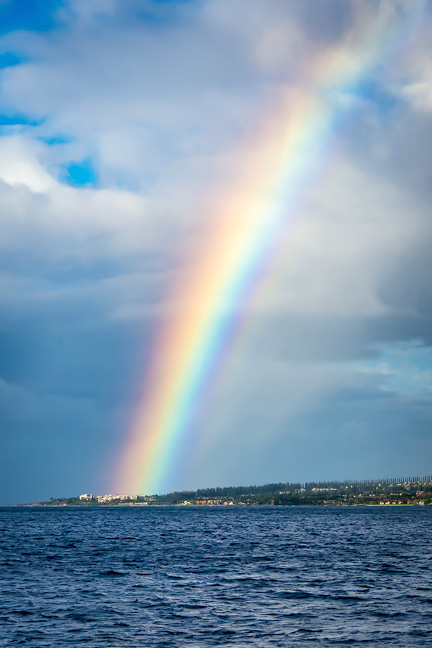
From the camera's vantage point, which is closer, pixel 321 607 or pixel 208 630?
pixel 208 630

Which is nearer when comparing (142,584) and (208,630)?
(208,630)

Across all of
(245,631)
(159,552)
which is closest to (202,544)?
(159,552)

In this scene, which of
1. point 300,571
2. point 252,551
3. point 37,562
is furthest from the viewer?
point 252,551

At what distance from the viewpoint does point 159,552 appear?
84.1 m

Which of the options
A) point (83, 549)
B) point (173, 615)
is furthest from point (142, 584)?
point (83, 549)

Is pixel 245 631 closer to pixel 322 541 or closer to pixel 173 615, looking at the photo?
pixel 173 615

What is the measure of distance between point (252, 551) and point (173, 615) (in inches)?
1762

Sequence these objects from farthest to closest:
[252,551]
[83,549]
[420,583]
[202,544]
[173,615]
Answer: [202,544] → [83,549] → [252,551] → [420,583] → [173,615]

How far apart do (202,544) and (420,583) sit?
2016 inches

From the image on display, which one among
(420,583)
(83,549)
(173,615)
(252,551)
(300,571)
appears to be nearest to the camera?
(173,615)

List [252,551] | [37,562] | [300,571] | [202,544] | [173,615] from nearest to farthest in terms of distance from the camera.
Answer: [173,615]
[300,571]
[37,562]
[252,551]
[202,544]

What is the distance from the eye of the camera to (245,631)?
116 feet

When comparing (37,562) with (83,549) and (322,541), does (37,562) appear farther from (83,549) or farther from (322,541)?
(322,541)

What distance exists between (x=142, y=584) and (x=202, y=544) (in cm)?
4594
